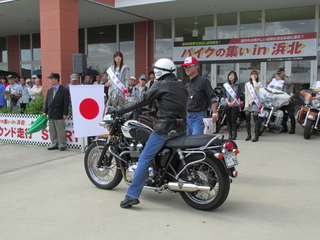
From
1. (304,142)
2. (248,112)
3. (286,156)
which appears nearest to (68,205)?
(286,156)

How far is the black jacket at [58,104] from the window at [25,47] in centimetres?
1281

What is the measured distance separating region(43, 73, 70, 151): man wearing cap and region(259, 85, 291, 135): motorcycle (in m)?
5.03

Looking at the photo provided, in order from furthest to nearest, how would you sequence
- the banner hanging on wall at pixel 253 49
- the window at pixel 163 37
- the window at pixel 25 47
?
the window at pixel 25 47 < the window at pixel 163 37 < the banner hanging on wall at pixel 253 49

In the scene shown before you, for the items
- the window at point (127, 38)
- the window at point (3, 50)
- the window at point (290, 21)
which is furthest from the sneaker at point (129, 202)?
the window at point (3, 50)

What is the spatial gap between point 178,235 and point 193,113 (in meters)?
2.35

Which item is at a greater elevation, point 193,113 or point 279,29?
point 279,29

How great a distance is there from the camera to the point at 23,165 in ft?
20.7

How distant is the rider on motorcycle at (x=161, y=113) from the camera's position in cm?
388

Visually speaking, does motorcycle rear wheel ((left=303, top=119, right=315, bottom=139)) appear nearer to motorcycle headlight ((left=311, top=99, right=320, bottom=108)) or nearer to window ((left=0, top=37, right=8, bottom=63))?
motorcycle headlight ((left=311, top=99, right=320, bottom=108))

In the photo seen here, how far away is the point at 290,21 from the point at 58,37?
894cm

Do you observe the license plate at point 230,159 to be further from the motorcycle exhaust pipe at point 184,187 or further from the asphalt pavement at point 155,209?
the asphalt pavement at point 155,209

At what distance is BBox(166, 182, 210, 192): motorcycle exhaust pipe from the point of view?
3742 millimetres

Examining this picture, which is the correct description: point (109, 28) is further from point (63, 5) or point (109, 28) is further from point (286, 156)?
point (286, 156)

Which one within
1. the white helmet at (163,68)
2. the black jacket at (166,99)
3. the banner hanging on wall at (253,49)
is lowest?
the black jacket at (166,99)
